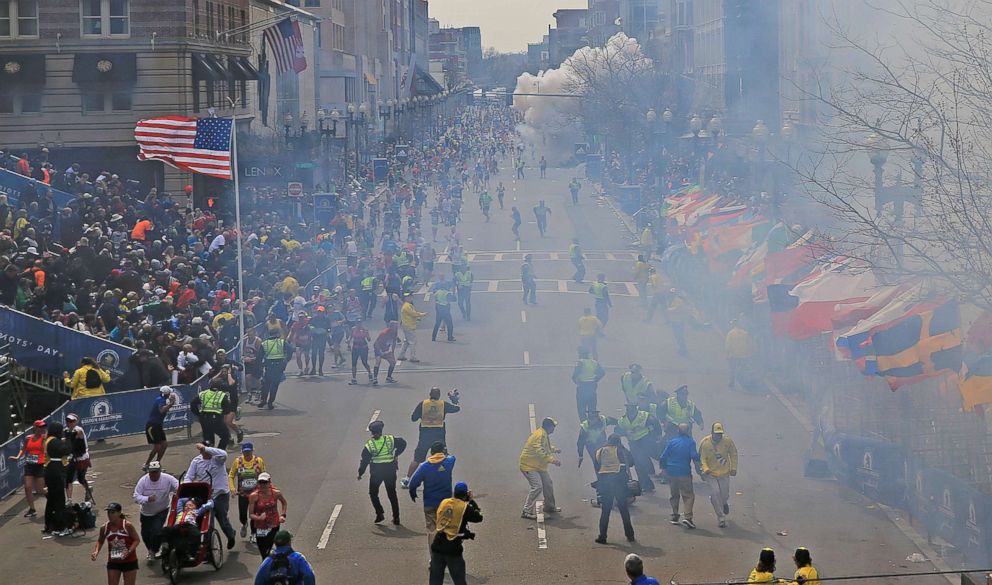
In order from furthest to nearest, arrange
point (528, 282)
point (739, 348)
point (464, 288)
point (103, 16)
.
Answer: point (103, 16) < point (528, 282) < point (464, 288) < point (739, 348)

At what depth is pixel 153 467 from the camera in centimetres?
1310

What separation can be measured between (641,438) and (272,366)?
722 cm

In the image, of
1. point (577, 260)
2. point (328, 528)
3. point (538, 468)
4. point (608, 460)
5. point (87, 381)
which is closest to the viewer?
point (608, 460)

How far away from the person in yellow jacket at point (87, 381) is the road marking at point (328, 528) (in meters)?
4.93

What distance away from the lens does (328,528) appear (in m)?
15.0

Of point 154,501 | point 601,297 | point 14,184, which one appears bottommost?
point 154,501

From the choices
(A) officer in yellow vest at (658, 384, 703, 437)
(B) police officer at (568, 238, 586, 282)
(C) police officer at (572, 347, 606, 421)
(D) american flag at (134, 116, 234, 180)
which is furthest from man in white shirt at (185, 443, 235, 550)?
(B) police officer at (568, 238, 586, 282)

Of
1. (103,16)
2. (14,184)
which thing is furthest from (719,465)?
(103,16)

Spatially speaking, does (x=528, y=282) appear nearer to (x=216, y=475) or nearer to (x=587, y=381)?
(x=587, y=381)

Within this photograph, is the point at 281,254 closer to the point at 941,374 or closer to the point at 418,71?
the point at 941,374

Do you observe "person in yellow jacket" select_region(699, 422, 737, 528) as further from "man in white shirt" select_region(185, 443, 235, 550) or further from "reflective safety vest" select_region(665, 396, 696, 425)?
"man in white shirt" select_region(185, 443, 235, 550)

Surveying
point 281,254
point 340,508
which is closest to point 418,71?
point 281,254

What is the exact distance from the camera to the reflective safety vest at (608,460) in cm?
1434

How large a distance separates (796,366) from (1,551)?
41.4 ft
